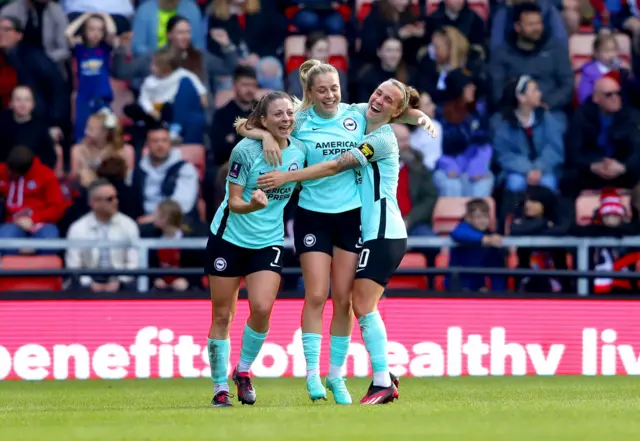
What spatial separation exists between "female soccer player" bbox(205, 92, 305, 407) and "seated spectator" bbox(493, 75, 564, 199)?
6.74 m

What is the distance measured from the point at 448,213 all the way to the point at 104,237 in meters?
3.80

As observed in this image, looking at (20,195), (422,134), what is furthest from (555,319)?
(20,195)

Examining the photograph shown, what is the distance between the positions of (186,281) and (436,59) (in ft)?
14.0

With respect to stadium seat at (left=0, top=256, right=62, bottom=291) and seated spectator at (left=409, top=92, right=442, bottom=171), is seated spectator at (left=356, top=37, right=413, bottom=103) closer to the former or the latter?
seated spectator at (left=409, top=92, right=442, bottom=171)

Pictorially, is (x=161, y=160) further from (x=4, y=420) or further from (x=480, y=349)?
(x=4, y=420)

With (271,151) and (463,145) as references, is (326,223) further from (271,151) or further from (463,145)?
(463,145)

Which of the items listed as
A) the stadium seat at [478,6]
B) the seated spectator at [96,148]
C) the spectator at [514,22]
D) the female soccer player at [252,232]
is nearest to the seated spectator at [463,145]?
the spectator at [514,22]

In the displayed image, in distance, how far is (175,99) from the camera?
1664cm

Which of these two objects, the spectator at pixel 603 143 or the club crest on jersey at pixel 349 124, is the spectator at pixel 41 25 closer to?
the spectator at pixel 603 143

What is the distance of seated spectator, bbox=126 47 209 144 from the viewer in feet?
54.6

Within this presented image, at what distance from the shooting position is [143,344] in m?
14.2

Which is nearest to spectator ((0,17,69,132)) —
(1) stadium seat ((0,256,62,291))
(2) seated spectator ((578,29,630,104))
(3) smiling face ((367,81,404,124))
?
(1) stadium seat ((0,256,62,291))

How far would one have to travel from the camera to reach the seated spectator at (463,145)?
53.5 ft

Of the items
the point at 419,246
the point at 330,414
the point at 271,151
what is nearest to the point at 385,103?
the point at 271,151
